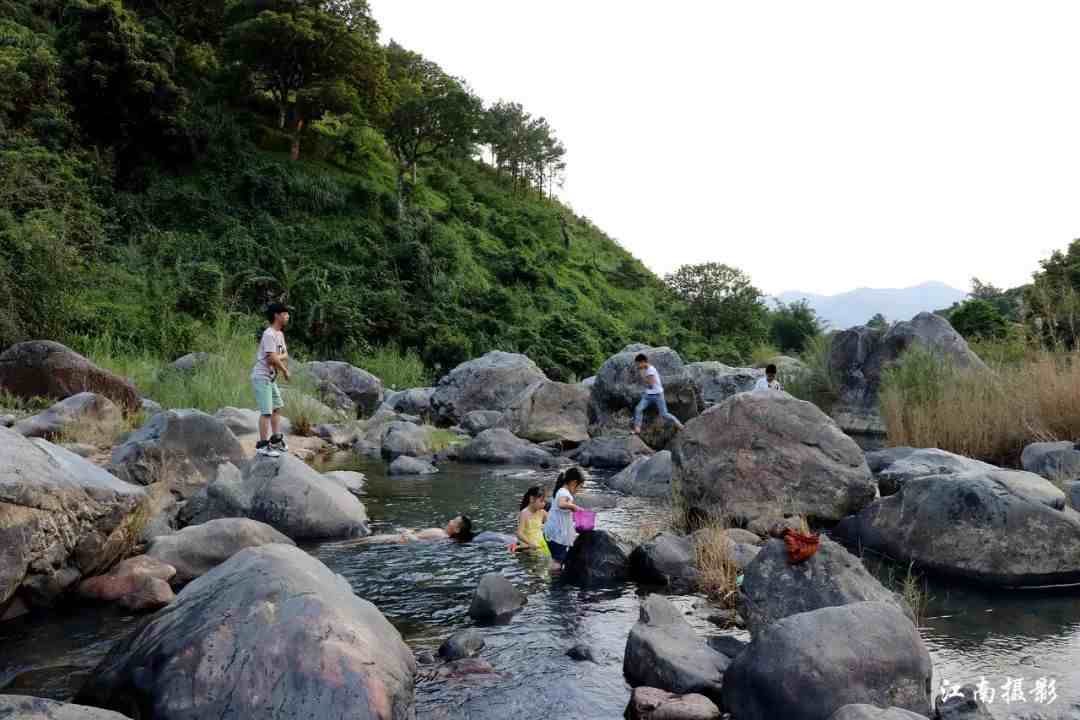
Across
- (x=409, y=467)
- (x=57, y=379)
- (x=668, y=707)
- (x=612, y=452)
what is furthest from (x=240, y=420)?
(x=668, y=707)

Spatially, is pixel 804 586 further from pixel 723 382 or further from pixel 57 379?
pixel 723 382

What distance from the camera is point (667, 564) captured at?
8.14 m

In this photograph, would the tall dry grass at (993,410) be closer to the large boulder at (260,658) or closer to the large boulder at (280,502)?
the large boulder at (280,502)

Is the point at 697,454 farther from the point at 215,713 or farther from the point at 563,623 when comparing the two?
Answer: the point at 215,713

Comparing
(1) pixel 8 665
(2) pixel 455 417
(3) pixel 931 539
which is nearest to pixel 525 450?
(2) pixel 455 417

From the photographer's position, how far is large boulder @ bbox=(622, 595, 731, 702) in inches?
213

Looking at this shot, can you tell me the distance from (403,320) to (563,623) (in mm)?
26264

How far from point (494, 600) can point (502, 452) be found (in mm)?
9088

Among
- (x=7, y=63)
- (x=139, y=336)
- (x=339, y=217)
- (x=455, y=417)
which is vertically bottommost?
(x=455, y=417)

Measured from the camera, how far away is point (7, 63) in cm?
2877

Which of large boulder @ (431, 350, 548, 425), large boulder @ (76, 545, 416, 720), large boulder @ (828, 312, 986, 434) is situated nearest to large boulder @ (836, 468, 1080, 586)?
large boulder @ (76, 545, 416, 720)

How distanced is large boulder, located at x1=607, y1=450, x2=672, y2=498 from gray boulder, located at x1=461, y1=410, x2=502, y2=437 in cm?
675

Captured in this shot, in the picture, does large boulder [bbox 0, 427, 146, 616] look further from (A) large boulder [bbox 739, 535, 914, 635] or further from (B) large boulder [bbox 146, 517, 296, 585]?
(A) large boulder [bbox 739, 535, 914, 635]

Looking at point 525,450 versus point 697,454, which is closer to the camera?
point 697,454
